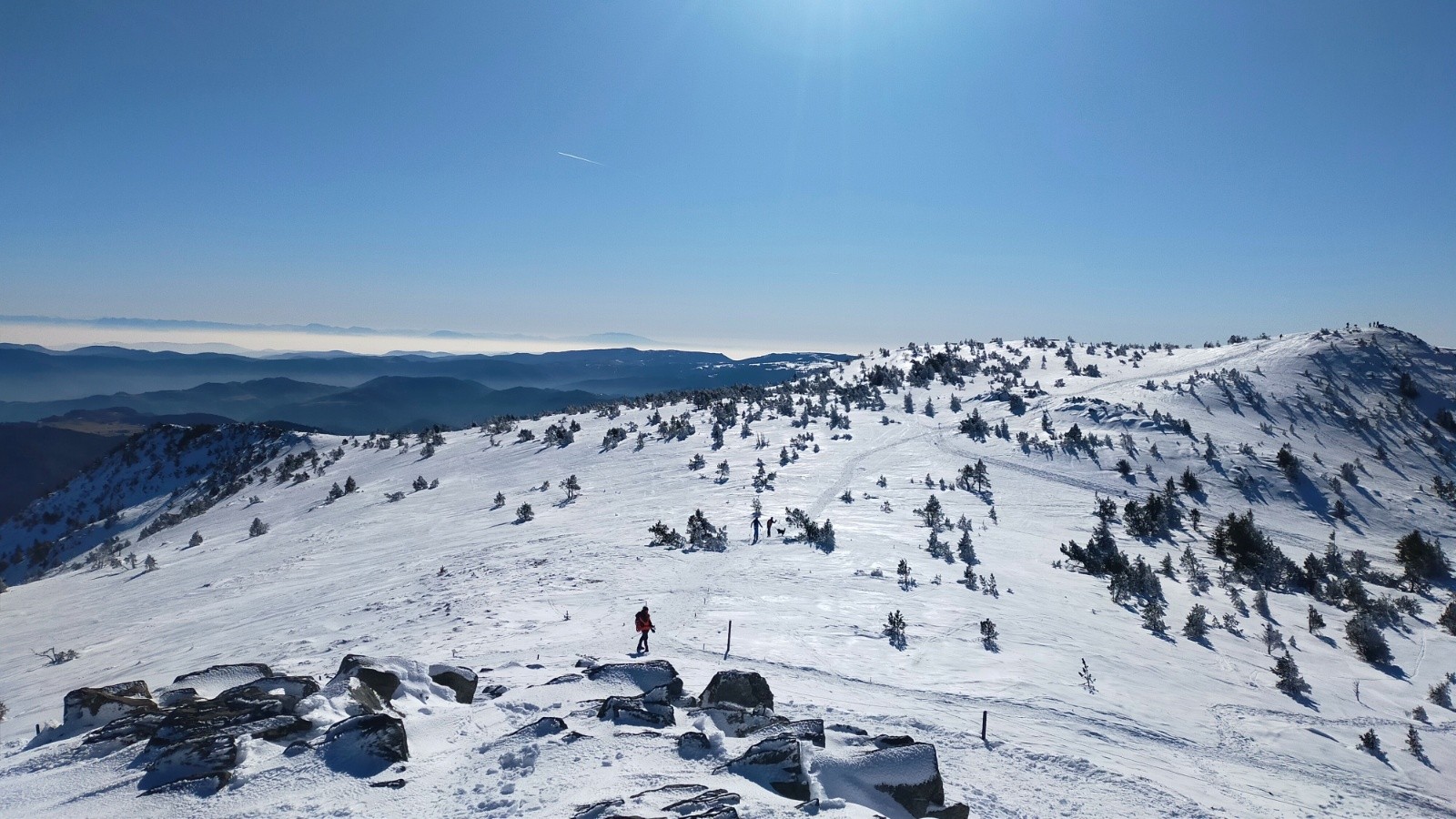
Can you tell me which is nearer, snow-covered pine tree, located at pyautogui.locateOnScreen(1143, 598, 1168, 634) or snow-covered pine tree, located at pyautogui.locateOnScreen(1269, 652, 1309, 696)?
snow-covered pine tree, located at pyautogui.locateOnScreen(1269, 652, 1309, 696)

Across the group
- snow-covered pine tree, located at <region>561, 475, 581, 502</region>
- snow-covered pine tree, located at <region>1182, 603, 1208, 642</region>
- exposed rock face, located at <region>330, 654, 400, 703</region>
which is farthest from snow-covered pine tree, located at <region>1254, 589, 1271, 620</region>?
snow-covered pine tree, located at <region>561, 475, 581, 502</region>

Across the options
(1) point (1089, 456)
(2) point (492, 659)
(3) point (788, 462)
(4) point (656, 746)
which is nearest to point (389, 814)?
(4) point (656, 746)

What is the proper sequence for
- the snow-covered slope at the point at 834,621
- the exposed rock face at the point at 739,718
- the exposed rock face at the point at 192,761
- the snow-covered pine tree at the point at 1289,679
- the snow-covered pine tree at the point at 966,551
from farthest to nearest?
the snow-covered pine tree at the point at 966,551
the snow-covered pine tree at the point at 1289,679
the exposed rock face at the point at 739,718
the snow-covered slope at the point at 834,621
the exposed rock face at the point at 192,761

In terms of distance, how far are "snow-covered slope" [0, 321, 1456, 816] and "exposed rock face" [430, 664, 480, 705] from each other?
0.36 metres

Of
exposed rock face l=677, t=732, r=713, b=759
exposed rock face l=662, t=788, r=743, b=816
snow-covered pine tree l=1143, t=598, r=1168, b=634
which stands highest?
exposed rock face l=662, t=788, r=743, b=816

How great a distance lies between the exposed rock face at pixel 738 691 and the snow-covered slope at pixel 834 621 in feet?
1.78

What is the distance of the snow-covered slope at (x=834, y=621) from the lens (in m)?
8.07

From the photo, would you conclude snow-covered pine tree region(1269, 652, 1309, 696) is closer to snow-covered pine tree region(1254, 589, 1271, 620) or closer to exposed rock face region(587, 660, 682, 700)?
snow-covered pine tree region(1254, 589, 1271, 620)

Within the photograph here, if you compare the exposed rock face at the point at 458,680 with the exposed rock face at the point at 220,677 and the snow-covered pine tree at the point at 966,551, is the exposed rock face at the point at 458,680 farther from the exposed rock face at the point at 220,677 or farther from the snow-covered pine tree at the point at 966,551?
the snow-covered pine tree at the point at 966,551

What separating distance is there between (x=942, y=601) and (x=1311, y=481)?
25.7 m

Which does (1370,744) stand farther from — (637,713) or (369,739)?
(369,739)

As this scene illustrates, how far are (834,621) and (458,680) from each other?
28.0 ft

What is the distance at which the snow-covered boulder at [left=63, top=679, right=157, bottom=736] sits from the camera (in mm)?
9062

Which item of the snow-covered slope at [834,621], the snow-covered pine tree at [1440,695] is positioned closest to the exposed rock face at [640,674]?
the snow-covered slope at [834,621]
